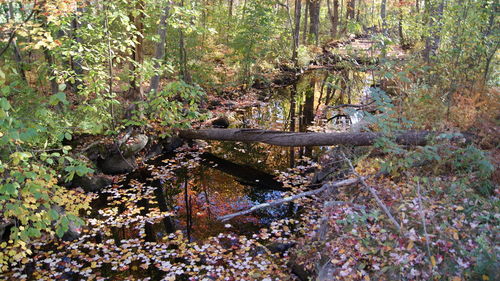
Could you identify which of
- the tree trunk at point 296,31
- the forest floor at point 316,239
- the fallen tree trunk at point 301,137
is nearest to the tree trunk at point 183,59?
the fallen tree trunk at point 301,137

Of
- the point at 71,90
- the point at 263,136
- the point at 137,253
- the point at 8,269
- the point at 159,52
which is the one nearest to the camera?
the point at 8,269

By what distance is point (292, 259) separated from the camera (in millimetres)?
5332

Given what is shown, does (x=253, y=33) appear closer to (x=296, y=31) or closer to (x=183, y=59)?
(x=183, y=59)

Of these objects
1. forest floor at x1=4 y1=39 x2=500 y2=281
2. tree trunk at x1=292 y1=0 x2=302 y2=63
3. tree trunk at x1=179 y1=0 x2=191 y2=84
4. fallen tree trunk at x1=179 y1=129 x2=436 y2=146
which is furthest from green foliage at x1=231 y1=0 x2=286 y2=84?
forest floor at x1=4 y1=39 x2=500 y2=281

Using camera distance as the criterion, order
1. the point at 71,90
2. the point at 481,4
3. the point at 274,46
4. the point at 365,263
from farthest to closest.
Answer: the point at 274,46 < the point at 71,90 < the point at 481,4 < the point at 365,263

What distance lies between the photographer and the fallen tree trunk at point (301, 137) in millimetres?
6559

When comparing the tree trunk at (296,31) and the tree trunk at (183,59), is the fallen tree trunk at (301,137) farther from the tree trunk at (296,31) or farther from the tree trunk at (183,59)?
the tree trunk at (296,31)

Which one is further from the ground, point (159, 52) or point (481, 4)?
point (481, 4)

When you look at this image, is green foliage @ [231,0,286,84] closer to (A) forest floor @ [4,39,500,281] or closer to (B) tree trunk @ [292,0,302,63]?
(B) tree trunk @ [292,0,302,63]

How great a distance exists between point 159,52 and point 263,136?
372cm

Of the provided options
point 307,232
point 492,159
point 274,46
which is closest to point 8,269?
point 307,232

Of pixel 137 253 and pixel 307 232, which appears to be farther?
pixel 307 232

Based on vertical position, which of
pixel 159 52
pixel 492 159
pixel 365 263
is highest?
pixel 159 52

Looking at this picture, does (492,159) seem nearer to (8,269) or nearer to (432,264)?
(432,264)
